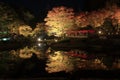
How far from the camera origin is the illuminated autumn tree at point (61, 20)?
152 ft

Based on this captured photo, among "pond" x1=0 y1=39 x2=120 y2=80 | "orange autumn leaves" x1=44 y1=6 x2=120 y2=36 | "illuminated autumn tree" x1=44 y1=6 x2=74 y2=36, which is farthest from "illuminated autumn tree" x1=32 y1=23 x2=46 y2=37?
"pond" x1=0 y1=39 x2=120 y2=80

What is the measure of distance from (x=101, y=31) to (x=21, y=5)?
18.9 m

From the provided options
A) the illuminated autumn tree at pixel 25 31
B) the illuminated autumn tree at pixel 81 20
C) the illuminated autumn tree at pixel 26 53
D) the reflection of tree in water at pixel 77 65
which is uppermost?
the illuminated autumn tree at pixel 81 20

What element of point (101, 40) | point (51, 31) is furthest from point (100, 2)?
point (101, 40)

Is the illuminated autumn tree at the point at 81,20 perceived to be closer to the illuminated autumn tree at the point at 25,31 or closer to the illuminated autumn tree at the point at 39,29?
the illuminated autumn tree at the point at 39,29

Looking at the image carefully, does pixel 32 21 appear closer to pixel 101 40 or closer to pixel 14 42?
pixel 14 42

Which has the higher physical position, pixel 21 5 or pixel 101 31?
pixel 21 5

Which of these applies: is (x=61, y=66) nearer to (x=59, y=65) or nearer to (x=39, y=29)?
(x=59, y=65)

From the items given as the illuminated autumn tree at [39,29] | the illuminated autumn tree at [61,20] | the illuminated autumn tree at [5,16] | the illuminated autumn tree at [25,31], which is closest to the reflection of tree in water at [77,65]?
the illuminated autumn tree at [61,20]

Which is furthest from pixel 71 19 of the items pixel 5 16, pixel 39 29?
pixel 5 16

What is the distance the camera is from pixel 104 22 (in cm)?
4797

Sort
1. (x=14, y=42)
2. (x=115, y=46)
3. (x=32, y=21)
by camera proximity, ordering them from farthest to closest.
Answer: (x=32, y=21)
(x=14, y=42)
(x=115, y=46)

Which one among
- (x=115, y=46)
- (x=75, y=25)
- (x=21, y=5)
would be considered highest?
(x=21, y=5)

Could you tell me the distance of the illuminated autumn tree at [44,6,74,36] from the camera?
152ft
